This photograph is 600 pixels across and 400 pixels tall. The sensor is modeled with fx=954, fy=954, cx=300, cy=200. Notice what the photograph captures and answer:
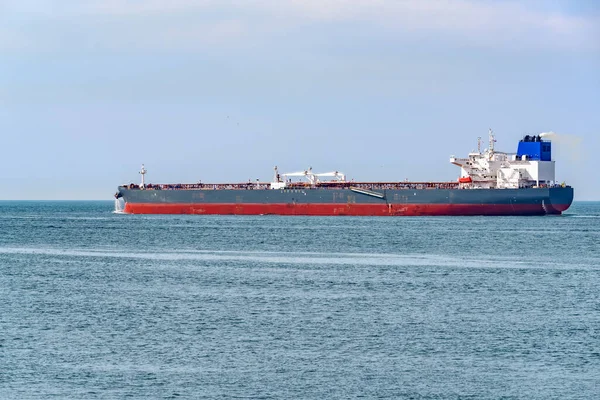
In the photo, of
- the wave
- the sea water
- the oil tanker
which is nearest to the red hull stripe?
the oil tanker

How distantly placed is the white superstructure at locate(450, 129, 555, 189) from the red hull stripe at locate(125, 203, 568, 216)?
8.63ft

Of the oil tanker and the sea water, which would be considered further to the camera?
the oil tanker

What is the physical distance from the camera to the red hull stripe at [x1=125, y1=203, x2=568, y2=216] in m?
78.0

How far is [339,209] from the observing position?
3376 inches

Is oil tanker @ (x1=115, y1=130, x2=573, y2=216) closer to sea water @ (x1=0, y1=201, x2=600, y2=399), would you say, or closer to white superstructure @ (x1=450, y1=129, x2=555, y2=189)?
white superstructure @ (x1=450, y1=129, x2=555, y2=189)

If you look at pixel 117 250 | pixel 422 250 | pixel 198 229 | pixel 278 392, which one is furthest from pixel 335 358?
pixel 198 229

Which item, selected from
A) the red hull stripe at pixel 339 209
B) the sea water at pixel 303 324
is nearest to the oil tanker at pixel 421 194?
the red hull stripe at pixel 339 209

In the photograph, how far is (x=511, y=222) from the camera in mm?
77500

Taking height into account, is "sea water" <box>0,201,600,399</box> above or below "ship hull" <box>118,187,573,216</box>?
below

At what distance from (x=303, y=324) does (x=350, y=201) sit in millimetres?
58336

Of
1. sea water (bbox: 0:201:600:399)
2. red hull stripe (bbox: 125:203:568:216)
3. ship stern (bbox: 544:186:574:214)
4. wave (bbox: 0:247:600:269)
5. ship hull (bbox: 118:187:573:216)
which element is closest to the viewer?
sea water (bbox: 0:201:600:399)

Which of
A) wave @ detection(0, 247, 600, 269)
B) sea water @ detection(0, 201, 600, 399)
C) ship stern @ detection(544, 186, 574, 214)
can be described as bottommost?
sea water @ detection(0, 201, 600, 399)

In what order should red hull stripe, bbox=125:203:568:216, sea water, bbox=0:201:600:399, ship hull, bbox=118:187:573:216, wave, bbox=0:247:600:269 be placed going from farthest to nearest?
red hull stripe, bbox=125:203:568:216 < ship hull, bbox=118:187:573:216 < wave, bbox=0:247:600:269 < sea water, bbox=0:201:600:399

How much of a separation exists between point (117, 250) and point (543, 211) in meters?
38.6
